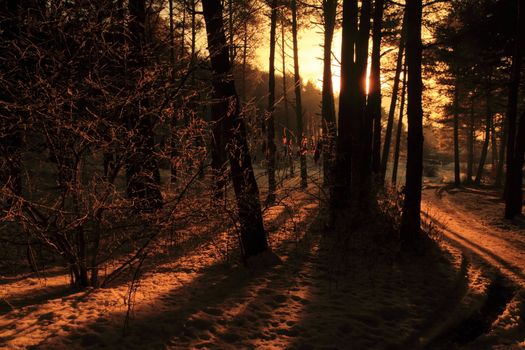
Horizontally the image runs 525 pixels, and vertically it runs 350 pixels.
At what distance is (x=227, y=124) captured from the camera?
683cm

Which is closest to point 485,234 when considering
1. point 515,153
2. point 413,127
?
point 515,153

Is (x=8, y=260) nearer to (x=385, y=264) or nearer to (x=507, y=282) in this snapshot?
(x=385, y=264)

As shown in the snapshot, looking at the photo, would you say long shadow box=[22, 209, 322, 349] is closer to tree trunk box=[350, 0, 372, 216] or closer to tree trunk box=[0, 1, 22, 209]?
tree trunk box=[0, 1, 22, 209]

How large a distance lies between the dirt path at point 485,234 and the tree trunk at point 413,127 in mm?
1500

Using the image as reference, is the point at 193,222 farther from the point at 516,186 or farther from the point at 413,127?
the point at 516,186

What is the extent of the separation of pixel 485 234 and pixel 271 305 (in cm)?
825

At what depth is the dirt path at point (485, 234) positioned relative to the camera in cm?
780

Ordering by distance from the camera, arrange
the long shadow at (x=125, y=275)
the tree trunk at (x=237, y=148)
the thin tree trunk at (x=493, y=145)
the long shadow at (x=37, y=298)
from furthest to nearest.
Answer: the thin tree trunk at (x=493, y=145) → the tree trunk at (x=237, y=148) → the long shadow at (x=125, y=275) → the long shadow at (x=37, y=298)

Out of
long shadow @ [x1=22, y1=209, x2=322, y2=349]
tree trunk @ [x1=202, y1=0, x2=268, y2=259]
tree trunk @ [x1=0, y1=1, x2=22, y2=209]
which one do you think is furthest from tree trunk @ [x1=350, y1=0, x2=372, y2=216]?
tree trunk @ [x1=0, y1=1, x2=22, y2=209]

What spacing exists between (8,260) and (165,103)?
4661 mm

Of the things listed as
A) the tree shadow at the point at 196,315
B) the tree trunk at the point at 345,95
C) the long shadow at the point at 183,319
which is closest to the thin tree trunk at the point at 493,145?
the tree trunk at the point at 345,95

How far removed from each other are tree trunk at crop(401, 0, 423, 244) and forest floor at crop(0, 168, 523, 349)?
681mm

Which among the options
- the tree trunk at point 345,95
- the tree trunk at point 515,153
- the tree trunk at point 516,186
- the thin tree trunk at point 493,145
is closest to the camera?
the tree trunk at point 345,95

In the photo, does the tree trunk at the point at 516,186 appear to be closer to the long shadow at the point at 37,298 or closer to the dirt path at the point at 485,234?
the dirt path at the point at 485,234
